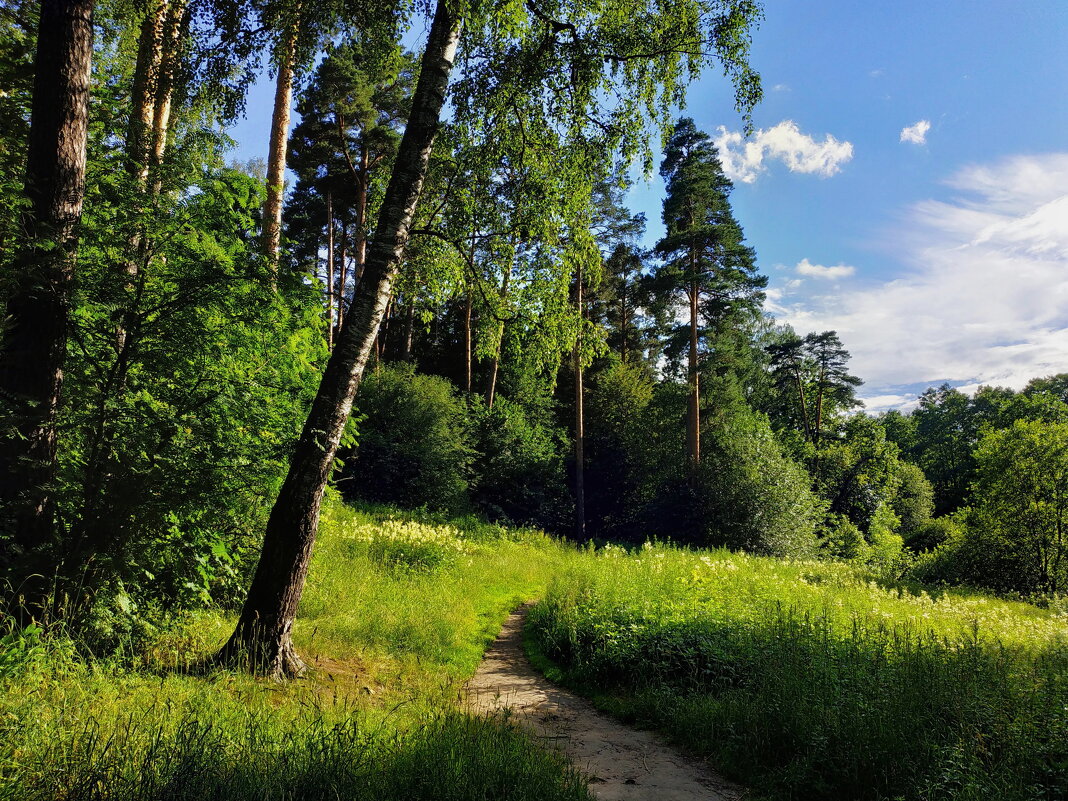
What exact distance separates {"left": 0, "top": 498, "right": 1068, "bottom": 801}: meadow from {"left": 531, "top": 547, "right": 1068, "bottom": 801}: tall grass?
0.9 inches

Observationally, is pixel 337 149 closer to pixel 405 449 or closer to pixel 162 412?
pixel 405 449

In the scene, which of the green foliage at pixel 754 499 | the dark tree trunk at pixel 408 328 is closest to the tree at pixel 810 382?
the green foliage at pixel 754 499

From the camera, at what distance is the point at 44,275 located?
167 inches

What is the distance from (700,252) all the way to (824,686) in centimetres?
2270

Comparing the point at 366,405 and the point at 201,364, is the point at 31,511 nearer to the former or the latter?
the point at 201,364

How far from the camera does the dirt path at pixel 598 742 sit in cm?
436

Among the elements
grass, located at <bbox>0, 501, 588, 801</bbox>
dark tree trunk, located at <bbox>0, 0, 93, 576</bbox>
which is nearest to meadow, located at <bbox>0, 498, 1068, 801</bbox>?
grass, located at <bbox>0, 501, 588, 801</bbox>

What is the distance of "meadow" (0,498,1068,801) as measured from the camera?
2.95 m

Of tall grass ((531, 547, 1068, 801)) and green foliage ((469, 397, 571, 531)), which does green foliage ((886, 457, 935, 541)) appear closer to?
green foliage ((469, 397, 571, 531))

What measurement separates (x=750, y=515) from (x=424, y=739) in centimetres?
2200

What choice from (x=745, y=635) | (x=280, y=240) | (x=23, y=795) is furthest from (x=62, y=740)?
(x=280, y=240)

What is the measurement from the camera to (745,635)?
22.2ft

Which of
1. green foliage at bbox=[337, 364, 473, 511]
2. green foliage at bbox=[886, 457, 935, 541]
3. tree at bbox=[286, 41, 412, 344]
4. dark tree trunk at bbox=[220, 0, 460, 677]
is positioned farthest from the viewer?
green foliage at bbox=[886, 457, 935, 541]

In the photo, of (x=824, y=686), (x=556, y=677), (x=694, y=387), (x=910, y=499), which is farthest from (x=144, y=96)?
(x=910, y=499)
